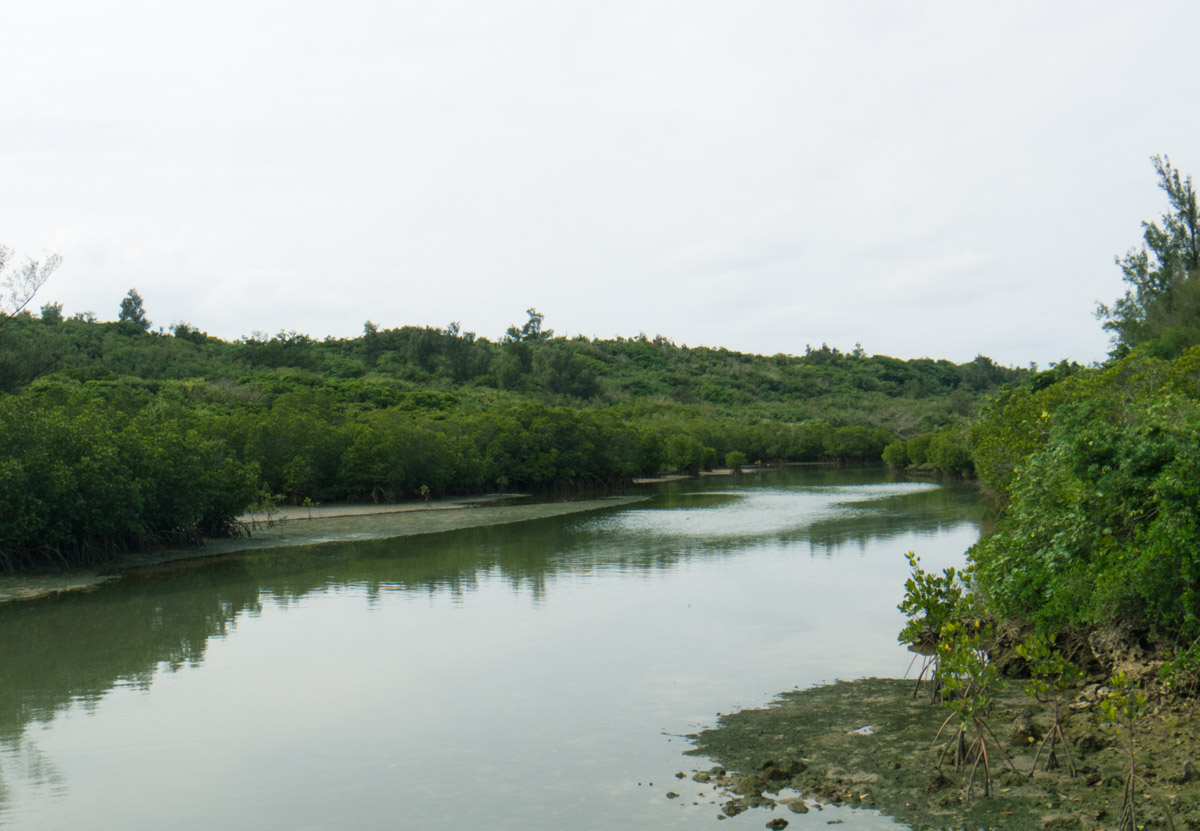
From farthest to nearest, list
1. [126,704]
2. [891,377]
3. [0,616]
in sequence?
[891,377] < [0,616] < [126,704]

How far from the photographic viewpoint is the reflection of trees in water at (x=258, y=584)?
13891mm

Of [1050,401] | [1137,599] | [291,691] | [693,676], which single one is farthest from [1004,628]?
[1050,401]

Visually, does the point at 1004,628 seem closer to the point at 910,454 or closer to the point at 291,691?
the point at 291,691

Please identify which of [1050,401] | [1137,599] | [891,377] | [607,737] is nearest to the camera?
[1137,599]

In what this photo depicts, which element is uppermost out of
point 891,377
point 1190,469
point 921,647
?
point 891,377

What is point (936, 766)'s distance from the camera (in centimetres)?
851

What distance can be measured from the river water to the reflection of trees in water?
0.31 ft

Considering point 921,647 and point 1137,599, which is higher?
point 1137,599

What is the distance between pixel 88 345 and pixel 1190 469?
8111cm

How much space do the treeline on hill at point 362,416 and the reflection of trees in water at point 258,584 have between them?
2.56 m

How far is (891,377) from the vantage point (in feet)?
552

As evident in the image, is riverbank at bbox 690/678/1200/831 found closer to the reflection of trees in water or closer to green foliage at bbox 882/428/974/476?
the reflection of trees in water

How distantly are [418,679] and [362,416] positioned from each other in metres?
37.5

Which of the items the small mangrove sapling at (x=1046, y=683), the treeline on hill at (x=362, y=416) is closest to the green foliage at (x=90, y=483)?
the treeline on hill at (x=362, y=416)
